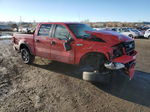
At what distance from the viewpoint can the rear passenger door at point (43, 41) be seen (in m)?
5.82

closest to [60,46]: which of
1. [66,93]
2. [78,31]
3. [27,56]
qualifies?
[78,31]

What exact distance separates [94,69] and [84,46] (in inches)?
30.2

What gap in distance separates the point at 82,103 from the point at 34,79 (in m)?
2.27

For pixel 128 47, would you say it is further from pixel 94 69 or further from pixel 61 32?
pixel 61 32

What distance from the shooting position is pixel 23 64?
722 cm

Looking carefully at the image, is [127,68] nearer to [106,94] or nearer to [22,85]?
[106,94]

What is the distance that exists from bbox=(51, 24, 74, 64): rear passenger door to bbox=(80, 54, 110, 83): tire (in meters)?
0.52

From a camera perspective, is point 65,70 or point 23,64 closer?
point 65,70

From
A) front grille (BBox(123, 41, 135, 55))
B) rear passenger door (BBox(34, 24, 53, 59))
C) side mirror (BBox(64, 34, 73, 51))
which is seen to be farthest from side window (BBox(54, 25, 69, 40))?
front grille (BBox(123, 41, 135, 55))

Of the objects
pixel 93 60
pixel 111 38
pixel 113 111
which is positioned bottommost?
pixel 113 111

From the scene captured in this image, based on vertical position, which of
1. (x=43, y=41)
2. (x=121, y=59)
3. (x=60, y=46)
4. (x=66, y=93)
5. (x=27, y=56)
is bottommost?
(x=66, y=93)

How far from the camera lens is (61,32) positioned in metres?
5.41

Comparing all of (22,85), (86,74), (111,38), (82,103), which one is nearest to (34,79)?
(22,85)

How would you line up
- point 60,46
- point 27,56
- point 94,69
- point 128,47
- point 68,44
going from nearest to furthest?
1. point 94,69
2. point 128,47
3. point 68,44
4. point 60,46
5. point 27,56
